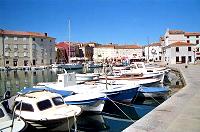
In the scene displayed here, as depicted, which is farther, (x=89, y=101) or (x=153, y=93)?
(x=153, y=93)

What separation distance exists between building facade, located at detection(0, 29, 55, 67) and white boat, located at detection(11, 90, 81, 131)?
264 feet

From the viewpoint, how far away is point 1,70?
246 feet

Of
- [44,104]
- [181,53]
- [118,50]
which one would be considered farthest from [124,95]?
[118,50]

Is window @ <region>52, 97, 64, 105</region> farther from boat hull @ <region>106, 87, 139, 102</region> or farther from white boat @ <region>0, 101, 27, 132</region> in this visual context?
boat hull @ <region>106, 87, 139, 102</region>

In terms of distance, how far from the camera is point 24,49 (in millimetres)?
95188

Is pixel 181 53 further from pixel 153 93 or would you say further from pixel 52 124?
pixel 52 124

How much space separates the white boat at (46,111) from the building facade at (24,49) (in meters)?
80.6

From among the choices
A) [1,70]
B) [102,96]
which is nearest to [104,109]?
[102,96]

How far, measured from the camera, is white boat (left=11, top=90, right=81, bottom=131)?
1207 cm

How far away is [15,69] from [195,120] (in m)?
73.7

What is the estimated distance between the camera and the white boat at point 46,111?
12.1m

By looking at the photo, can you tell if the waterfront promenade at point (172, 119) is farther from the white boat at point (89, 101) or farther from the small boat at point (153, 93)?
the small boat at point (153, 93)

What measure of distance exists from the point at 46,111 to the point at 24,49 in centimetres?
8688

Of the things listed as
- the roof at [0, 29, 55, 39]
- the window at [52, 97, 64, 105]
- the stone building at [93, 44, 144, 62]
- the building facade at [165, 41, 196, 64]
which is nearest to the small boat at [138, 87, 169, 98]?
the window at [52, 97, 64, 105]
